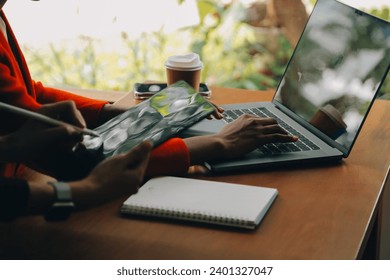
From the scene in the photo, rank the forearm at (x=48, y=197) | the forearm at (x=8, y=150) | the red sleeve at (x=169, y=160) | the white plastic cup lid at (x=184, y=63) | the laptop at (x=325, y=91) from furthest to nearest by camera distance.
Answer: the white plastic cup lid at (x=184, y=63)
the laptop at (x=325, y=91)
the red sleeve at (x=169, y=160)
the forearm at (x=8, y=150)
the forearm at (x=48, y=197)

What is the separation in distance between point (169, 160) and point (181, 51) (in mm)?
1794

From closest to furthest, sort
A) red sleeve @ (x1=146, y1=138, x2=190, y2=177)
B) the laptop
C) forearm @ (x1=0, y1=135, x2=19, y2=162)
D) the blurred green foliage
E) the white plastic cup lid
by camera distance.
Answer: forearm @ (x1=0, y1=135, x2=19, y2=162), red sleeve @ (x1=146, y1=138, x2=190, y2=177), the laptop, the white plastic cup lid, the blurred green foliage

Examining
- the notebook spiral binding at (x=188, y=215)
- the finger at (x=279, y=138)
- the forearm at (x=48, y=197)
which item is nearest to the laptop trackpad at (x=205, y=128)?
the finger at (x=279, y=138)

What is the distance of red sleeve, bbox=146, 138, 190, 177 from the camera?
125 centimetres

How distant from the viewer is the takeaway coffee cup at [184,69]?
5.64ft

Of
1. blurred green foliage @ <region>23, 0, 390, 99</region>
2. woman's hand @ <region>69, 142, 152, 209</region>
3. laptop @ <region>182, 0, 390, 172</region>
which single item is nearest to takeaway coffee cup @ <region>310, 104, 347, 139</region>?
laptop @ <region>182, 0, 390, 172</region>

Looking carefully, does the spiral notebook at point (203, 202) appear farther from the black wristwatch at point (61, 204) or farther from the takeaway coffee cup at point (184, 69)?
the takeaway coffee cup at point (184, 69)

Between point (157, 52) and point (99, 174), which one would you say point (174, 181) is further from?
point (157, 52)

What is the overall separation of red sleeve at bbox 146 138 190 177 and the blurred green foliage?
1713 mm

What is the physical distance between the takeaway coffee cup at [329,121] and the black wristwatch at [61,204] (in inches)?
24.1

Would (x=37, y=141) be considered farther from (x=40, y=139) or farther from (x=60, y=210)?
(x=60, y=210)

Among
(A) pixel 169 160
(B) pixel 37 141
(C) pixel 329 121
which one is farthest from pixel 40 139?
(C) pixel 329 121

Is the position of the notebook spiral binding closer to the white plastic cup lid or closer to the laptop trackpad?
the laptop trackpad

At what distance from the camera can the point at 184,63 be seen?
1718mm
